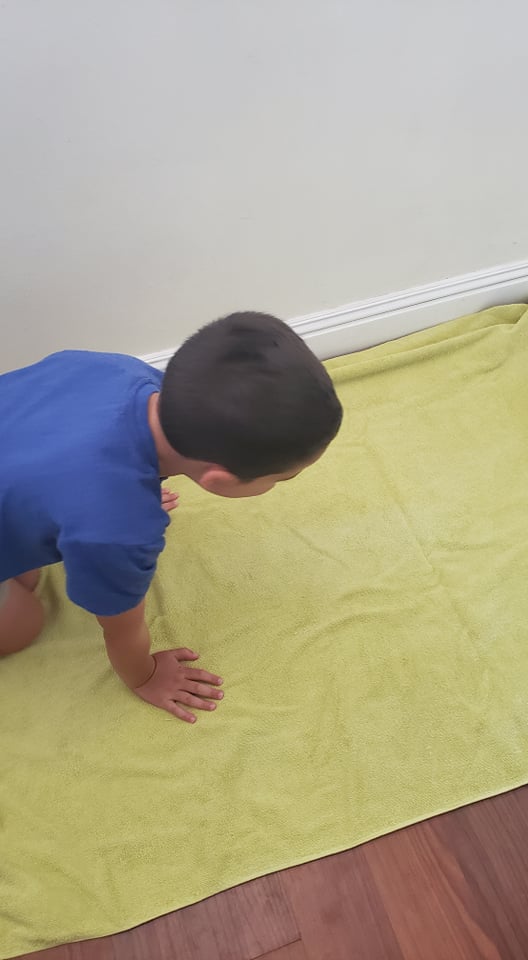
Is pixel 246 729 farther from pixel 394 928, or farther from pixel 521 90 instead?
pixel 521 90

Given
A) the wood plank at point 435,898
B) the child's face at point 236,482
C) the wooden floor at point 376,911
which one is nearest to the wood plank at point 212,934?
the wooden floor at point 376,911

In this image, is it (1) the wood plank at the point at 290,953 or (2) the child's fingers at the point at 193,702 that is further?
(2) the child's fingers at the point at 193,702

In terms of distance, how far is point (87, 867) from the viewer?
3.12ft

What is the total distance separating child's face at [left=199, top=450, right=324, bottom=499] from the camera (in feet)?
2.50

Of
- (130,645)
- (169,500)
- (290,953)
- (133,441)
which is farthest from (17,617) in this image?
(290,953)

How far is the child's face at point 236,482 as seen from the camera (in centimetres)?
76

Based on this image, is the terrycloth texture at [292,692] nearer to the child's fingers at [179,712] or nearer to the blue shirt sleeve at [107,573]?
the child's fingers at [179,712]

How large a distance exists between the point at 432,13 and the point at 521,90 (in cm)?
25

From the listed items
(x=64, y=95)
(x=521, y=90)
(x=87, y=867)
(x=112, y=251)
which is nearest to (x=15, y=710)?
(x=87, y=867)

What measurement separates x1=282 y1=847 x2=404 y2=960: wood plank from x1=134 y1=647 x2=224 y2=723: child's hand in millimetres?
258

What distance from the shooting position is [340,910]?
94cm

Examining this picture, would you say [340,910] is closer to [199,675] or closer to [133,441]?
[199,675]

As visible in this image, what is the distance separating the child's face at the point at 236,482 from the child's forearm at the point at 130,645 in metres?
0.20

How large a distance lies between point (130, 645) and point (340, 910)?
45 cm
